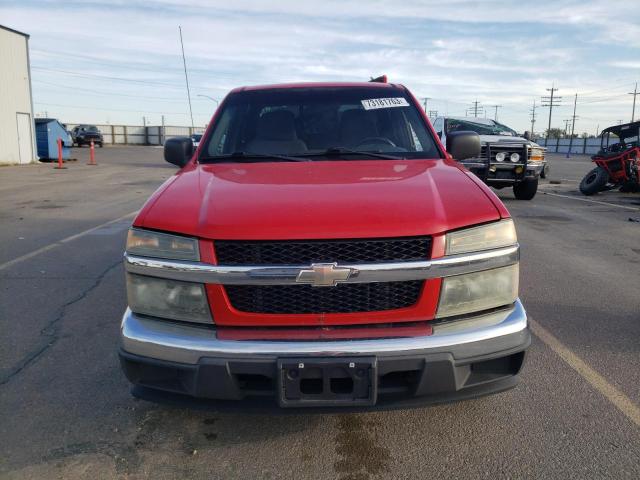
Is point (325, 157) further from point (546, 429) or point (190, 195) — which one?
point (546, 429)

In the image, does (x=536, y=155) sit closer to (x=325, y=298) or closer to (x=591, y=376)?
(x=591, y=376)

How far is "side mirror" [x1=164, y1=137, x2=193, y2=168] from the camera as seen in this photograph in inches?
158

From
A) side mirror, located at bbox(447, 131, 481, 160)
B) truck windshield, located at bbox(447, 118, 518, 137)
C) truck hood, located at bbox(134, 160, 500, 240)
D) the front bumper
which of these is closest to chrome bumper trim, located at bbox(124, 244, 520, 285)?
truck hood, located at bbox(134, 160, 500, 240)

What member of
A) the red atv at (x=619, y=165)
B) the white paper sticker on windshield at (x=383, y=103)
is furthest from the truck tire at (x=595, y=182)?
the white paper sticker on windshield at (x=383, y=103)

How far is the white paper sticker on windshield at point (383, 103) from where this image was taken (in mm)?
3979

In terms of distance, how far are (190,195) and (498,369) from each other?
5.53ft

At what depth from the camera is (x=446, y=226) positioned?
2.39 metres

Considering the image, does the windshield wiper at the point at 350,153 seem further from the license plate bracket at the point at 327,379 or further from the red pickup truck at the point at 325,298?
the license plate bracket at the point at 327,379

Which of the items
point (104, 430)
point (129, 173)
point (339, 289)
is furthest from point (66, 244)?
point (129, 173)

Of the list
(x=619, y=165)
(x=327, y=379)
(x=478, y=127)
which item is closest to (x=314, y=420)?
(x=327, y=379)

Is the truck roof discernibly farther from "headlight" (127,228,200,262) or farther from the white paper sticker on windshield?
"headlight" (127,228,200,262)

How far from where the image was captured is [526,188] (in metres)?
12.8

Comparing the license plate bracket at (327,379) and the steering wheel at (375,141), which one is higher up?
the steering wheel at (375,141)

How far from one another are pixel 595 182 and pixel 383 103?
41.3ft
